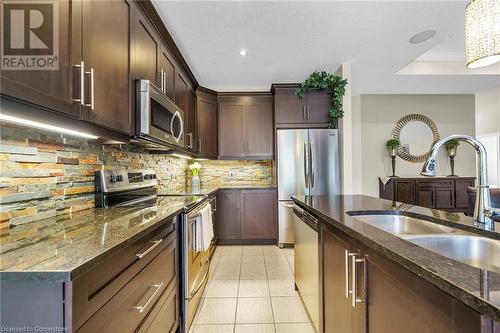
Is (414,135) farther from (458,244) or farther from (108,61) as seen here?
(108,61)

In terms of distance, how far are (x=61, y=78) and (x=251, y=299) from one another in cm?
217

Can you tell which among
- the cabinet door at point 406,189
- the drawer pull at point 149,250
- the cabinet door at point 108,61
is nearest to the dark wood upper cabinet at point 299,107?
the cabinet door at point 406,189

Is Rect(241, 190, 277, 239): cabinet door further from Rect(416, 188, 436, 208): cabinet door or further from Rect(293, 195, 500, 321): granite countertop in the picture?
Rect(293, 195, 500, 321): granite countertop

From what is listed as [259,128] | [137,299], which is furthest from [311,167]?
[137,299]

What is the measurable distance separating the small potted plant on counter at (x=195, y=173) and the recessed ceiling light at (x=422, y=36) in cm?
330

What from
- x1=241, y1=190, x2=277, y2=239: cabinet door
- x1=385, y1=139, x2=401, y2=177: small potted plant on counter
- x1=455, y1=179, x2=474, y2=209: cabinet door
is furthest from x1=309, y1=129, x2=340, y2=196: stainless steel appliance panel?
x1=455, y1=179, x2=474, y2=209: cabinet door

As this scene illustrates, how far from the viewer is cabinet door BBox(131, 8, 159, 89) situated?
1767 millimetres

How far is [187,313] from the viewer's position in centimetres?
183

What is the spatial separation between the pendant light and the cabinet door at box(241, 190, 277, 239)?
2871 millimetres

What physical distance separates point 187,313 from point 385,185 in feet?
13.0

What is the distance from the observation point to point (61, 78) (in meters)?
1.04

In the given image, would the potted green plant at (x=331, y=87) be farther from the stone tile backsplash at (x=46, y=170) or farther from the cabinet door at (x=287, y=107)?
the stone tile backsplash at (x=46, y=170)

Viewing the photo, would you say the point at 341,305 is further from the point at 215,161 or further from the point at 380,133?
the point at 380,133

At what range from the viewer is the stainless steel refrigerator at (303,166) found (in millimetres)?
3684
